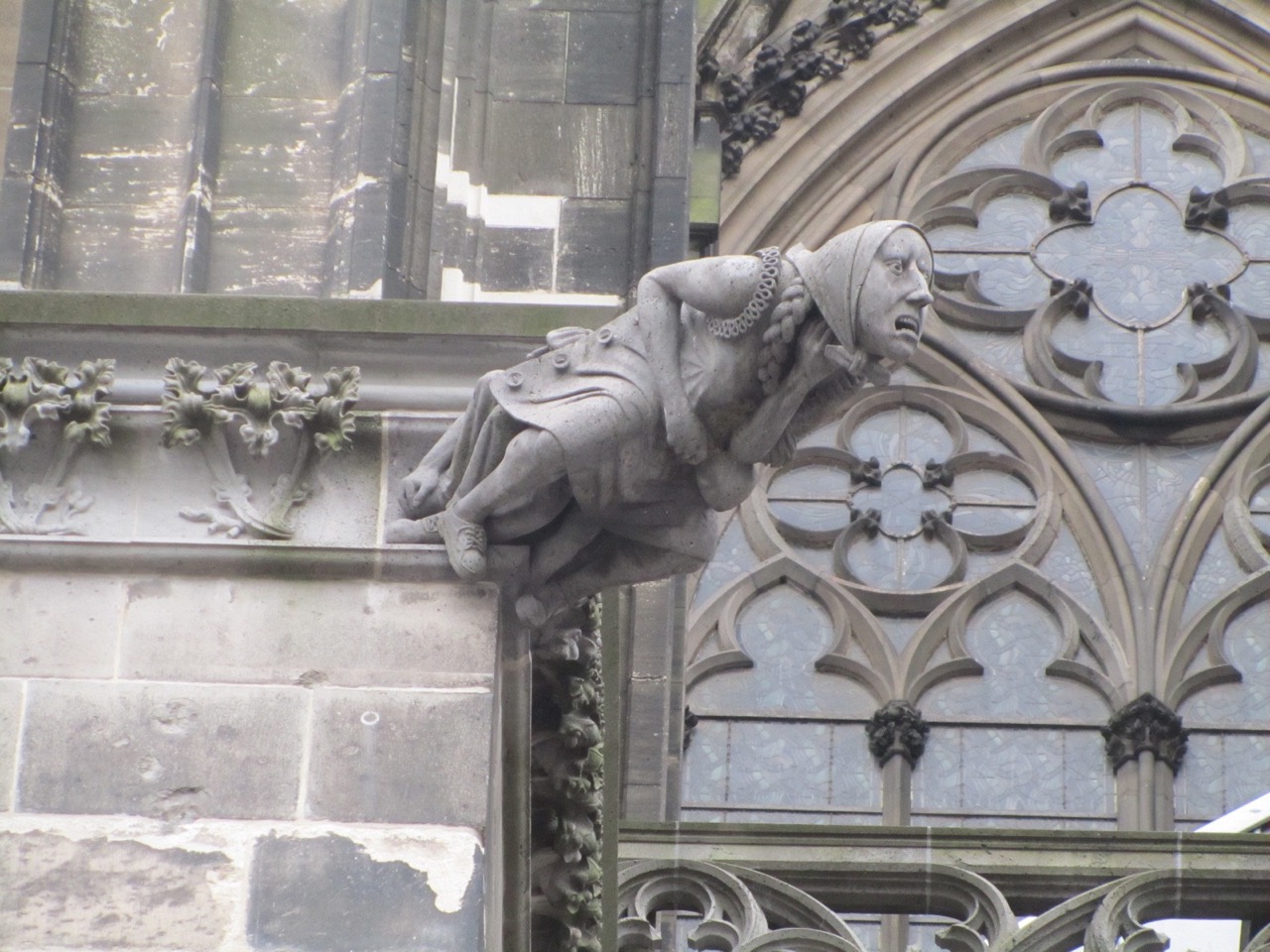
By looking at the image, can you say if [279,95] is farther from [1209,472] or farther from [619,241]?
[1209,472]

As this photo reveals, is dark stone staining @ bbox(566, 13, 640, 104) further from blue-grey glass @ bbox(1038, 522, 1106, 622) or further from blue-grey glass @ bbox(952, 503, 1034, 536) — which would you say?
blue-grey glass @ bbox(1038, 522, 1106, 622)

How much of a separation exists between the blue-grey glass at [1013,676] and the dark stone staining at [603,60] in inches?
125

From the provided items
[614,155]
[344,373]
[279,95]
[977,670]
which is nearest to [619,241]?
[614,155]

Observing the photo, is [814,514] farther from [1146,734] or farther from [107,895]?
[107,895]

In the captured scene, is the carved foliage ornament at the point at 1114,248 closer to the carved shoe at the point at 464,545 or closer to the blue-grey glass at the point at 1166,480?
the blue-grey glass at the point at 1166,480

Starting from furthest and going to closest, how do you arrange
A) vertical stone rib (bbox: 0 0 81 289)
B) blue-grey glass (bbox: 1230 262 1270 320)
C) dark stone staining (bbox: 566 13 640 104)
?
blue-grey glass (bbox: 1230 262 1270 320) → dark stone staining (bbox: 566 13 640 104) → vertical stone rib (bbox: 0 0 81 289)

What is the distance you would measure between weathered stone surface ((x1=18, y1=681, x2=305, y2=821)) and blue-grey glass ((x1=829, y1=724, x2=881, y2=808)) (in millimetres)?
5443

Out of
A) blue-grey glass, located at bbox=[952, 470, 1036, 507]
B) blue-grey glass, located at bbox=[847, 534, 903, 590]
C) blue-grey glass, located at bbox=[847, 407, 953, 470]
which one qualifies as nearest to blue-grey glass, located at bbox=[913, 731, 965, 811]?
blue-grey glass, located at bbox=[847, 534, 903, 590]

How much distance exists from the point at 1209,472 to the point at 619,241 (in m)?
3.98

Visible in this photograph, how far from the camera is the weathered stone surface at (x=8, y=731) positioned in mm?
7340

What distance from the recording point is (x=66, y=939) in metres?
7.20

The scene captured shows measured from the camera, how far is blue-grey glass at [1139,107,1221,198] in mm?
14539

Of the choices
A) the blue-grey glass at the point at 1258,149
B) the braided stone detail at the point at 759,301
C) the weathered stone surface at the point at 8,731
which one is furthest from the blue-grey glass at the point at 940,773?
the weathered stone surface at the point at 8,731

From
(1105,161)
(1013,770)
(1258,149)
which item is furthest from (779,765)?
(1258,149)
